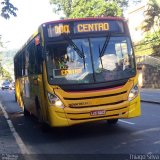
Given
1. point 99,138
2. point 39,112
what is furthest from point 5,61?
point 99,138

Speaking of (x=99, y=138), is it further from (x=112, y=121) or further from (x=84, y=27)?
(x=84, y=27)

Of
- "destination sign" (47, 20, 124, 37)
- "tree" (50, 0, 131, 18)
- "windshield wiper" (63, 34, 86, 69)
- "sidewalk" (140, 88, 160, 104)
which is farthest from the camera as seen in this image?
"tree" (50, 0, 131, 18)

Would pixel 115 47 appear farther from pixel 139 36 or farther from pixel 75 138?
pixel 139 36

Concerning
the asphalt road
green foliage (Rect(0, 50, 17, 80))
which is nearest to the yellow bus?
the asphalt road

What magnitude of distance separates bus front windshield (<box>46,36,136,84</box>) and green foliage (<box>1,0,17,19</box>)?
14.1ft

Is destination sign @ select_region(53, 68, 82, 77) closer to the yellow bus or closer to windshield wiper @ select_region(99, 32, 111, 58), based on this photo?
the yellow bus

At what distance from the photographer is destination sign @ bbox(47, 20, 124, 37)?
12.3 meters

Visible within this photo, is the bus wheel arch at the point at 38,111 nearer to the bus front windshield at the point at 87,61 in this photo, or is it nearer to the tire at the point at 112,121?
the bus front windshield at the point at 87,61

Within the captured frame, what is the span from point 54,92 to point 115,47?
2095mm

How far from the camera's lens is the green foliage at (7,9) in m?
15.9

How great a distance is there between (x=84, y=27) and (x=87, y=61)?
962 millimetres

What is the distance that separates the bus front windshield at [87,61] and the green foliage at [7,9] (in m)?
4.31

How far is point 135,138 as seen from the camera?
36.8ft

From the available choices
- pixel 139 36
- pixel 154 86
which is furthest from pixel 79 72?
pixel 139 36
